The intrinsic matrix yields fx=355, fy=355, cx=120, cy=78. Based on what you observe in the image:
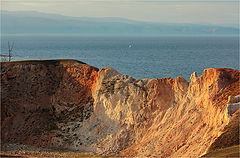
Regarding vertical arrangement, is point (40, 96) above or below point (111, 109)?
above

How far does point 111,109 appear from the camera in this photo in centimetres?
4403

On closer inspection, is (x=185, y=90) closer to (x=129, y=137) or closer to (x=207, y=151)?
(x=129, y=137)

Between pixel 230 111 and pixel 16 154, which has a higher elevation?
pixel 230 111

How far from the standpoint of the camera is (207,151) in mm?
30703

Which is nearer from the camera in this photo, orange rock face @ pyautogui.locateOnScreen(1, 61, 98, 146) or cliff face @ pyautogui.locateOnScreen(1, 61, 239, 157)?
cliff face @ pyautogui.locateOnScreen(1, 61, 239, 157)

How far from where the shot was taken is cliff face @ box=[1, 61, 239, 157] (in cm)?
3628

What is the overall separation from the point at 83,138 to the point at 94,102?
5260mm

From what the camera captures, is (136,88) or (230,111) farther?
(136,88)

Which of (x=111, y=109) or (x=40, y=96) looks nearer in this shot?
(x=111, y=109)

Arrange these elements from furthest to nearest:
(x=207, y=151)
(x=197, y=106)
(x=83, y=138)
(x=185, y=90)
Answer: (x=83, y=138)
(x=185, y=90)
(x=197, y=106)
(x=207, y=151)

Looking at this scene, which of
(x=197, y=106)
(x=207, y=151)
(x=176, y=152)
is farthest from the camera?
(x=197, y=106)

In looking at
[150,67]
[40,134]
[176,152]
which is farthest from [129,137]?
[150,67]

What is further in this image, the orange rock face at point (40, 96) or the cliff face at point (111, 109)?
the orange rock face at point (40, 96)

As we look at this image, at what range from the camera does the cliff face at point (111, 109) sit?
36.3 m
